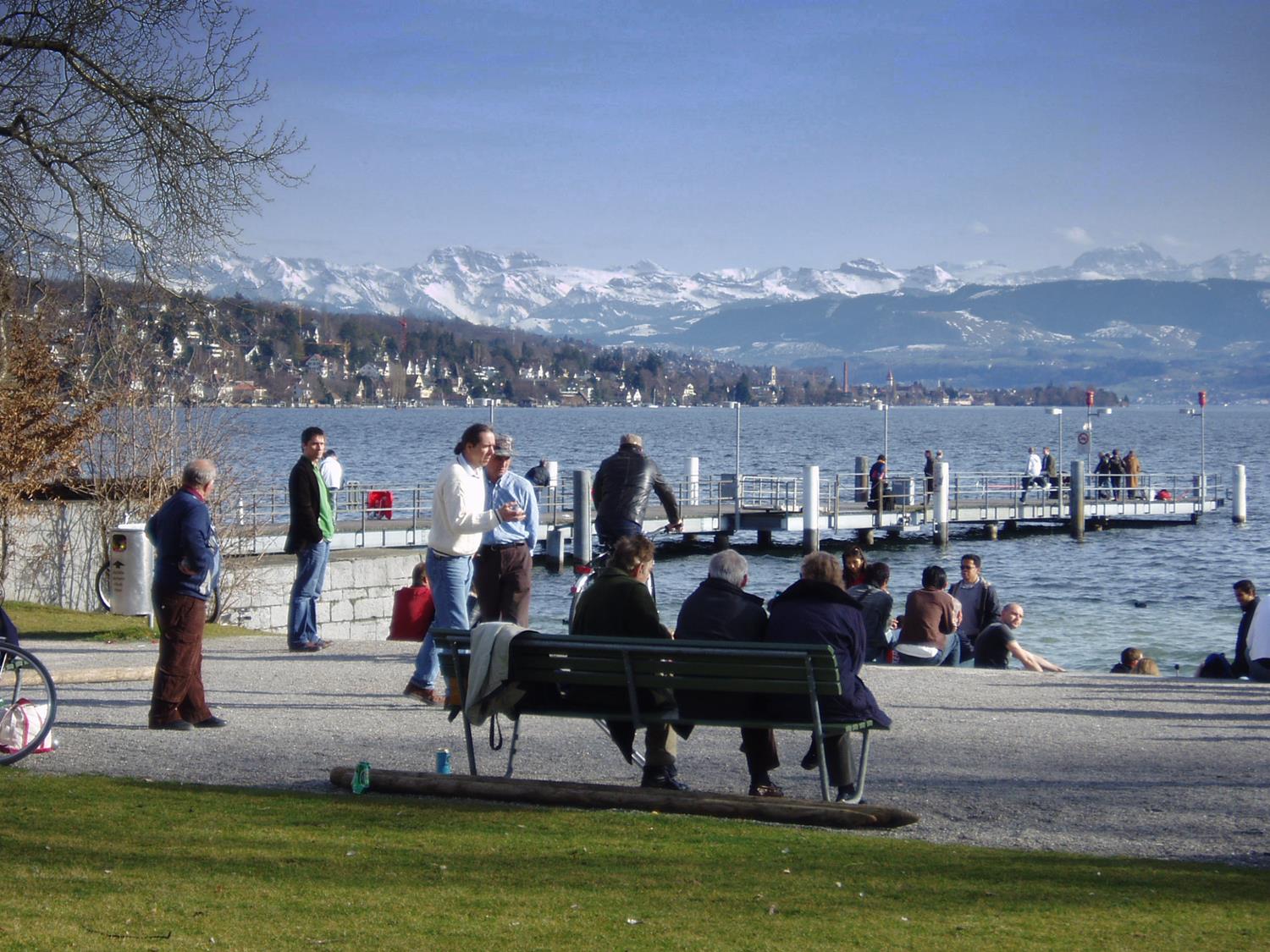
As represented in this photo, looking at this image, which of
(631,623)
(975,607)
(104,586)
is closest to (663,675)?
(631,623)

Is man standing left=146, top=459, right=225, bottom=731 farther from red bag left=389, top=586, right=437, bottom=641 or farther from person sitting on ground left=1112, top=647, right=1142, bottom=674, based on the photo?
person sitting on ground left=1112, top=647, right=1142, bottom=674

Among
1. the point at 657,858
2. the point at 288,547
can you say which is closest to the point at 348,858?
the point at 657,858

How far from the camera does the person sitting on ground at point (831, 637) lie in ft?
22.7

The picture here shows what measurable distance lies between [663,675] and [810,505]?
107 feet

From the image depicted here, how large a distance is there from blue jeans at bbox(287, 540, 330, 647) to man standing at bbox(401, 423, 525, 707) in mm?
2967

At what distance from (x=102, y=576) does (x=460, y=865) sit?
12.1 meters

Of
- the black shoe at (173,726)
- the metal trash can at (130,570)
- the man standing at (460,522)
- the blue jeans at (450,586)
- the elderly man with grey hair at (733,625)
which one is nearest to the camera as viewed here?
the elderly man with grey hair at (733,625)

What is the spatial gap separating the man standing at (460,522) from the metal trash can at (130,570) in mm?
6483

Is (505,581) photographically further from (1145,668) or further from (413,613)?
(1145,668)

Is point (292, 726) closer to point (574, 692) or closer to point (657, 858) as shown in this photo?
point (574, 692)

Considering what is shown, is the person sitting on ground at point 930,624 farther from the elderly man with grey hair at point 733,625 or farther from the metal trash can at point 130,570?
the metal trash can at point 130,570

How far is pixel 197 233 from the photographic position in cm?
1373

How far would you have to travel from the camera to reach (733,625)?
7215mm

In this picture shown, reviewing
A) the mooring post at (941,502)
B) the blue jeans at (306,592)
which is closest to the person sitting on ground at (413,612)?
the blue jeans at (306,592)
